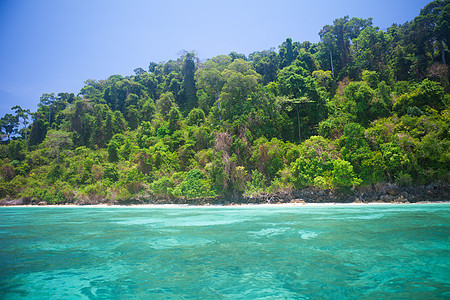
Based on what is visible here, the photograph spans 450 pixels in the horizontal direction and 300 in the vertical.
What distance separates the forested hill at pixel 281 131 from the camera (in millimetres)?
16625

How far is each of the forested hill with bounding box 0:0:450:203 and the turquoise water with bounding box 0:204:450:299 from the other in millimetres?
9256

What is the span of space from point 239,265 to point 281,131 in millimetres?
19754

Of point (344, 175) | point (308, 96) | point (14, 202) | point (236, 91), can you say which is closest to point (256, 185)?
point (344, 175)

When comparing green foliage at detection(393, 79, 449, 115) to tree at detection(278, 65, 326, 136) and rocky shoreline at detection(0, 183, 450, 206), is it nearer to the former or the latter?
rocky shoreline at detection(0, 183, 450, 206)

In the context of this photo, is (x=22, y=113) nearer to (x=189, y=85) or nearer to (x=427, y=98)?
(x=189, y=85)

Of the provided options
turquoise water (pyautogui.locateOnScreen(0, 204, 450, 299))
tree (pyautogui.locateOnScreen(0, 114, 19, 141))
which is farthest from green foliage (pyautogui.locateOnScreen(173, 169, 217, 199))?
tree (pyautogui.locateOnScreen(0, 114, 19, 141))

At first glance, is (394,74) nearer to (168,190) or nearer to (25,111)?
(168,190)

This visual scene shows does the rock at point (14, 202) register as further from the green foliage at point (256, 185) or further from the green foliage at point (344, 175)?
the green foliage at point (344, 175)

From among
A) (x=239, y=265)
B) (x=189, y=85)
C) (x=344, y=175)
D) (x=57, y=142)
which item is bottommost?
(x=239, y=265)

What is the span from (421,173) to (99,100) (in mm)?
42901

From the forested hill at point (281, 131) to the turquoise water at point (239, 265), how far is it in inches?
364

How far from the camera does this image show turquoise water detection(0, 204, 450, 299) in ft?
11.8

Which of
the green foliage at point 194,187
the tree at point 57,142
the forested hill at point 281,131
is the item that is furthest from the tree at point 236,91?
the tree at point 57,142

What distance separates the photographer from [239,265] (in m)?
4.77
